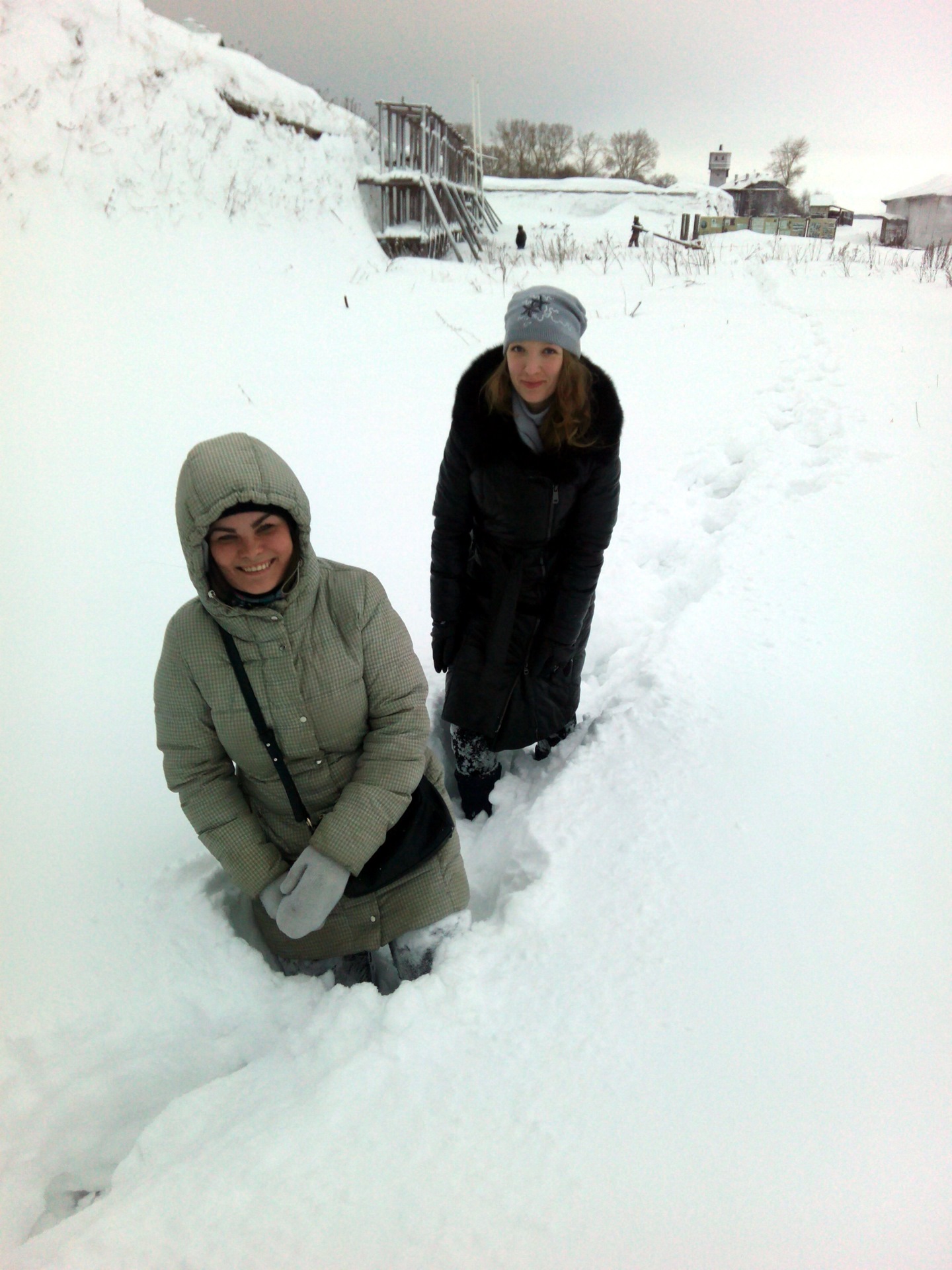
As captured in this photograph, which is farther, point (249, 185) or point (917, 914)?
point (249, 185)

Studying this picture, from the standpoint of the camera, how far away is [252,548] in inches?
55.6

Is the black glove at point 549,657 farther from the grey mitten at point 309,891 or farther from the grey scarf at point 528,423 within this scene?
the grey mitten at point 309,891

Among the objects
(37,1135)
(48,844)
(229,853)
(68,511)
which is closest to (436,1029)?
(229,853)

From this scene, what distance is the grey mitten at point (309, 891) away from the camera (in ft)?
5.21

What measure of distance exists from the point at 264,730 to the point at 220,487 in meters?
0.57

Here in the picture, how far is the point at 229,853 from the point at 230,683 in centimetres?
42

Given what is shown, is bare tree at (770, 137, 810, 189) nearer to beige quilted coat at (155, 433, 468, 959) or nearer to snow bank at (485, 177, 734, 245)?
beige quilted coat at (155, 433, 468, 959)

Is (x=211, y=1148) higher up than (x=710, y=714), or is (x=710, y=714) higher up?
(x=710, y=714)

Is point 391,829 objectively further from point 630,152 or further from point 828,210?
point 630,152

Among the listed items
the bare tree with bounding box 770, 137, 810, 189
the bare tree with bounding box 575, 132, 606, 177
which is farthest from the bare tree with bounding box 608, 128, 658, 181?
the bare tree with bounding box 770, 137, 810, 189

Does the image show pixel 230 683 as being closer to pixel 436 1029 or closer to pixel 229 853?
pixel 229 853

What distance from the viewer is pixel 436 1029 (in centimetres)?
145

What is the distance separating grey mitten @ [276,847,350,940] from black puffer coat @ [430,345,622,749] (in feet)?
2.69

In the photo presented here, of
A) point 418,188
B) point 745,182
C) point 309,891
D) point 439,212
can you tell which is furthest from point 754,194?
point 309,891
